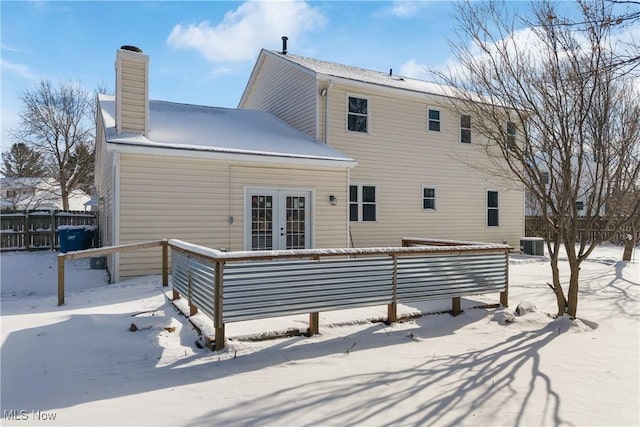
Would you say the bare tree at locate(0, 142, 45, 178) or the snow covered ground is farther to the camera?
the bare tree at locate(0, 142, 45, 178)

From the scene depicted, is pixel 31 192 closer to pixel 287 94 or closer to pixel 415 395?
pixel 287 94

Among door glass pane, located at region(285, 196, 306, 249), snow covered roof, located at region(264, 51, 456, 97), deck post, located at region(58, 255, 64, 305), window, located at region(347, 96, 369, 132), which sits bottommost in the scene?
deck post, located at region(58, 255, 64, 305)

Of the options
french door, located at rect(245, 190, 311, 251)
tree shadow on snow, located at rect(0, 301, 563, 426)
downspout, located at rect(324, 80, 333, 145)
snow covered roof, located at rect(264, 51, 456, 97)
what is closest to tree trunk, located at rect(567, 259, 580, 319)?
tree shadow on snow, located at rect(0, 301, 563, 426)

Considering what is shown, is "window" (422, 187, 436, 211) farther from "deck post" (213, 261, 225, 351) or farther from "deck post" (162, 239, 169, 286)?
"deck post" (213, 261, 225, 351)

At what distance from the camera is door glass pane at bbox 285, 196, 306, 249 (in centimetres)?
1034

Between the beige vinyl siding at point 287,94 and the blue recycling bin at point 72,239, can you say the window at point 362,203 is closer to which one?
the beige vinyl siding at point 287,94

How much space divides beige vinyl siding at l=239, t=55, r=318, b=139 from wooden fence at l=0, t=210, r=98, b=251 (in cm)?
880

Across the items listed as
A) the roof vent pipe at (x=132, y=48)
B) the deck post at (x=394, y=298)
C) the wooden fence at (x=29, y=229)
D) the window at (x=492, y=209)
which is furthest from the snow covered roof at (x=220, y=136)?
the window at (x=492, y=209)

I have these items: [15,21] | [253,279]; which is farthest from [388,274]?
[15,21]

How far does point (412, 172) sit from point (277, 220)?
587 centimetres

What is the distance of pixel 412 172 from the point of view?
46.1 ft

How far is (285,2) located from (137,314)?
23.3 ft

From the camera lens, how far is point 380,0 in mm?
9039

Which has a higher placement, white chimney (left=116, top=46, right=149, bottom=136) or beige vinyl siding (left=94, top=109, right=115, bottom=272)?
white chimney (left=116, top=46, right=149, bottom=136)
